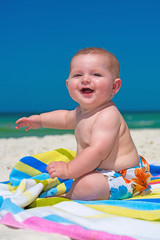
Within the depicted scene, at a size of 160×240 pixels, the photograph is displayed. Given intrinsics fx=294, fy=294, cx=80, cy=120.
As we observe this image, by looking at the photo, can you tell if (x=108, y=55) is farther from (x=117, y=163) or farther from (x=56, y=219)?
(x=56, y=219)

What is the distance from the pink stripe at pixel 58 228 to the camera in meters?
1.30

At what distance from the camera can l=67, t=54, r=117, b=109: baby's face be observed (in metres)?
1.97

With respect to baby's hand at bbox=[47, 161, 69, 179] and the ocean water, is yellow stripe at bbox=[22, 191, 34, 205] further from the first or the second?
the ocean water

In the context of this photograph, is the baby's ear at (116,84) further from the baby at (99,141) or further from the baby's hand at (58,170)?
the baby's hand at (58,170)

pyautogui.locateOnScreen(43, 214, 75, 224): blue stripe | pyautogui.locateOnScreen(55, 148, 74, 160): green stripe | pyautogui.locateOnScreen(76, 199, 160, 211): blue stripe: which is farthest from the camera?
pyautogui.locateOnScreen(55, 148, 74, 160): green stripe

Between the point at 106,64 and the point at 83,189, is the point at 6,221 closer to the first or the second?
the point at 83,189

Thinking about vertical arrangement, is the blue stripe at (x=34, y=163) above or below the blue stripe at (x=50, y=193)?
above

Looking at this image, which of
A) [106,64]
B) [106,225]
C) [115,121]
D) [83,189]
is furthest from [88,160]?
[106,64]

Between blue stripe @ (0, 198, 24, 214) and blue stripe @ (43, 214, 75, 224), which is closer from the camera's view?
blue stripe @ (43, 214, 75, 224)

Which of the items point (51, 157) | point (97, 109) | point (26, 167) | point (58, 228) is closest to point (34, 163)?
point (26, 167)

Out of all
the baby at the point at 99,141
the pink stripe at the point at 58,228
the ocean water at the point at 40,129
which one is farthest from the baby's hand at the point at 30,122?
the ocean water at the point at 40,129

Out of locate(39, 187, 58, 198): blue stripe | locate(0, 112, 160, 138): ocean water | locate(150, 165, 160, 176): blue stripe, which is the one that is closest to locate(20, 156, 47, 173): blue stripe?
locate(39, 187, 58, 198): blue stripe

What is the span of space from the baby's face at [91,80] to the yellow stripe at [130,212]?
696 millimetres

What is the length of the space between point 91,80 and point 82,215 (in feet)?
2.85
